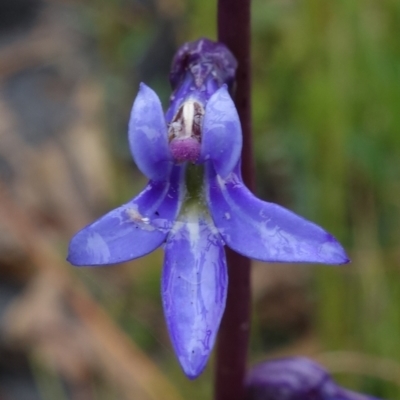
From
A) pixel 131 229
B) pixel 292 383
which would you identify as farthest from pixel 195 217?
pixel 292 383

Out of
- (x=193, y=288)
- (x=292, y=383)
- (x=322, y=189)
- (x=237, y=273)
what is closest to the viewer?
(x=193, y=288)

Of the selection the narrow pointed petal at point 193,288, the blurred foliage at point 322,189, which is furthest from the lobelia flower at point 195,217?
the blurred foliage at point 322,189

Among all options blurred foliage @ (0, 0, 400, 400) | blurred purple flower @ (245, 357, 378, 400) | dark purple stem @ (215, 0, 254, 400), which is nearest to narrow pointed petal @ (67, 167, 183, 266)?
dark purple stem @ (215, 0, 254, 400)

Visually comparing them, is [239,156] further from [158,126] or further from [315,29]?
[315,29]

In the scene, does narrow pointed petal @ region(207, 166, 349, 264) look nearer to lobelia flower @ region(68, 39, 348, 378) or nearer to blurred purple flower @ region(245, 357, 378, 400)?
lobelia flower @ region(68, 39, 348, 378)

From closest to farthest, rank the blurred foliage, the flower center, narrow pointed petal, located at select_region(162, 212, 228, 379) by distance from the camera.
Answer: narrow pointed petal, located at select_region(162, 212, 228, 379), the flower center, the blurred foliage

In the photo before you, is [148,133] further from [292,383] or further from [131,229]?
[292,383]
